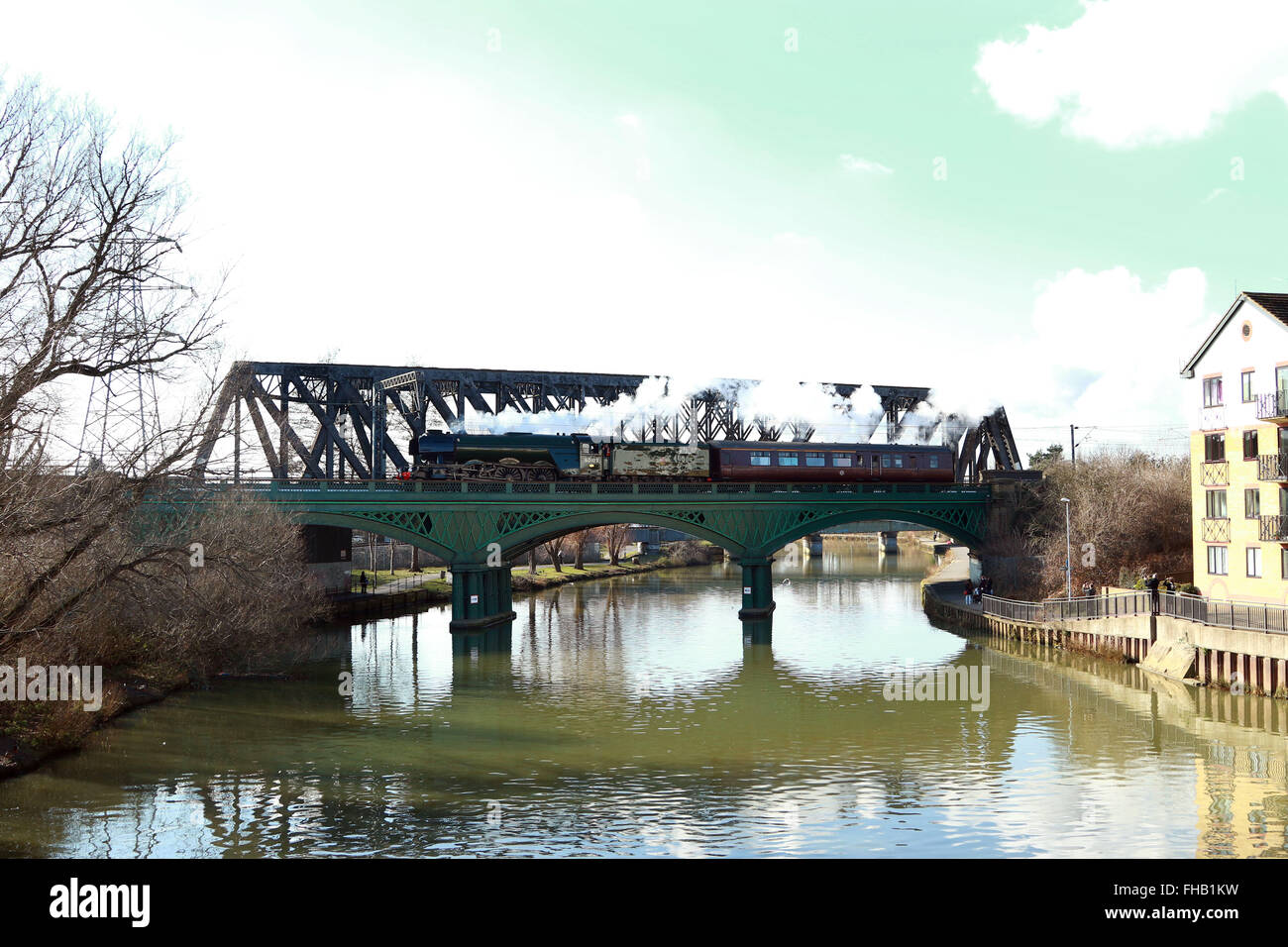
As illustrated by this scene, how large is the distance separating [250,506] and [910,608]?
49311 mm

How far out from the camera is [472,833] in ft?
A: 73.0

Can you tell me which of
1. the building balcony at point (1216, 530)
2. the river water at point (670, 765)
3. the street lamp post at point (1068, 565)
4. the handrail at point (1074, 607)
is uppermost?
the building balcony at point (1216, 530)

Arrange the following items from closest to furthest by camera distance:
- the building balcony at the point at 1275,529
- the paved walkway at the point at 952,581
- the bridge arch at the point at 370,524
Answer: the building balcony at the point at 1275,529, the bridge arch at the point at 370,524, the paved walkway at the point at 952,581

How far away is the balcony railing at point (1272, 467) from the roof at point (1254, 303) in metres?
5.56

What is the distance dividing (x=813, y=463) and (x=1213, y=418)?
26179mm

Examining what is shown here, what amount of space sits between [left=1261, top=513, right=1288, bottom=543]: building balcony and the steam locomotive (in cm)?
2883

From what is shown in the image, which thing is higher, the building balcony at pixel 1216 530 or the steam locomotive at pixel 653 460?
the steam locomotive at pixel 653 460

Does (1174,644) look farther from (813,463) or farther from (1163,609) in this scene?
(813,463)

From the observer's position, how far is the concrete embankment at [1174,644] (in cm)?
3534

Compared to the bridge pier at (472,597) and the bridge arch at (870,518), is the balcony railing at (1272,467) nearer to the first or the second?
the bridge arch at (870,518)

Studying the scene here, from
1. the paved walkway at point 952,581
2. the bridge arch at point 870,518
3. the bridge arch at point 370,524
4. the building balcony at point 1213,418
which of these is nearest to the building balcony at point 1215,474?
the building balcony at point 1213,418
